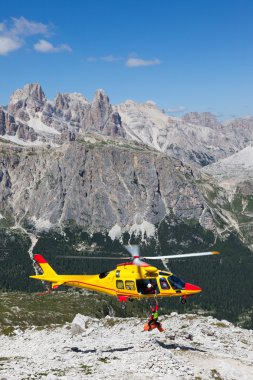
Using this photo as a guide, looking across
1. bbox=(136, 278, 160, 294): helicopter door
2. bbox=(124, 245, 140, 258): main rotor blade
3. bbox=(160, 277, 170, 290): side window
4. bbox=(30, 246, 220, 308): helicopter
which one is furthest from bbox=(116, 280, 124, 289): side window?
bbox=(124, 245, 140, 258): main rotor blade

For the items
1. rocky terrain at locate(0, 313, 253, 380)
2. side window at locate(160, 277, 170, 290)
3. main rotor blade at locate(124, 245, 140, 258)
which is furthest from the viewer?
side window at locate(160, 277, 170, 290)

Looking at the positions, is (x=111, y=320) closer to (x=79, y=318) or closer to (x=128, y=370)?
(x=79, y=318)

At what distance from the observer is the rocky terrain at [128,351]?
149ft

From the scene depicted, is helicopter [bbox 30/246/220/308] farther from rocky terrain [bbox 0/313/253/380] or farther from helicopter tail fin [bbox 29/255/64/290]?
helicopter tail fin [bbox 29/255/64/290]

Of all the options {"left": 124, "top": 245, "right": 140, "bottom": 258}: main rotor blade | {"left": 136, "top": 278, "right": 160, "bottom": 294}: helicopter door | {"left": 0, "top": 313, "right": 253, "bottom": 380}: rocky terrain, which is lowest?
{"left": 0, "top": 313, "right": 253, "bottom": 380}: rocky terrain

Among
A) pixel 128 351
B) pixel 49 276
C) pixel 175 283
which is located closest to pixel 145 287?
pixel 175 283

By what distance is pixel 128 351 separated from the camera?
53.4 m

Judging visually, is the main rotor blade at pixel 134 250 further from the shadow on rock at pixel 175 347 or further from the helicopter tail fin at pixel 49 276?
the helicopter tail fin at pixel 49 276

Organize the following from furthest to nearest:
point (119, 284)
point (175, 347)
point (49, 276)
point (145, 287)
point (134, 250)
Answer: point (49, 276), point (119, 284), point (175, 347), point (145, 287), point (134, 250)

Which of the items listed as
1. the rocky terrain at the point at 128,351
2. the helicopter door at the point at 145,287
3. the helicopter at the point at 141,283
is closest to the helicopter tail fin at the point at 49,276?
the rocky terrain at the point at 128,351

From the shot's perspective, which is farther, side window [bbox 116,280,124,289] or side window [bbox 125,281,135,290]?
side window [bbox 116,280,124,289]

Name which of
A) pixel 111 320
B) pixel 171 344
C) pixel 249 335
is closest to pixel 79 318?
pixel 111 320

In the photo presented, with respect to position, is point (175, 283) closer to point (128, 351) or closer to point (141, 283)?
point (141, 283)

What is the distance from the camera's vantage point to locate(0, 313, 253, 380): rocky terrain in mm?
45406
